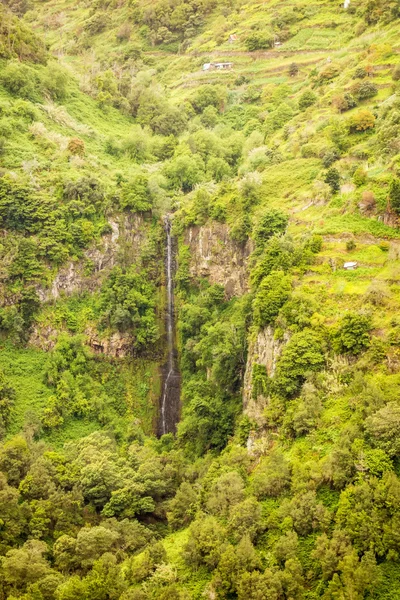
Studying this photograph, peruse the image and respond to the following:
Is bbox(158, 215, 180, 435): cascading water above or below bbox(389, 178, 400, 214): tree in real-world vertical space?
below

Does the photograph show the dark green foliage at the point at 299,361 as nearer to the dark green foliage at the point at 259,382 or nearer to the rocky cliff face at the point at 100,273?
the dark green foliage at the point at 259,382

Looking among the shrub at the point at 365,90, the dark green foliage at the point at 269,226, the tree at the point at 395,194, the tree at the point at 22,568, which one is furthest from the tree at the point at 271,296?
the shrub at the point at 365,90

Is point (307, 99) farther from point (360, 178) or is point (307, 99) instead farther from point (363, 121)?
point (360, 178)

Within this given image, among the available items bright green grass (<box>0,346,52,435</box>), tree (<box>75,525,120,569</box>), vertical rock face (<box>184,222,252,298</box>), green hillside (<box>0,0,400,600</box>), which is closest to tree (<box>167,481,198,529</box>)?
green hillside (<box>0,0,400,600</box>)

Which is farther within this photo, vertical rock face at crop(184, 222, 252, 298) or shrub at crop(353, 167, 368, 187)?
vertical rock face at crop(184, 222, 252, 298)

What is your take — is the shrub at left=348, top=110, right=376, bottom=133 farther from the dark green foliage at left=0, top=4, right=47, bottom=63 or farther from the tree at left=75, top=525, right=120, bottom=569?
the dark green foliage at left=0, top=4, right=47, bottom=63

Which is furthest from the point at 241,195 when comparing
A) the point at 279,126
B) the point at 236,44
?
the point at 236,44
